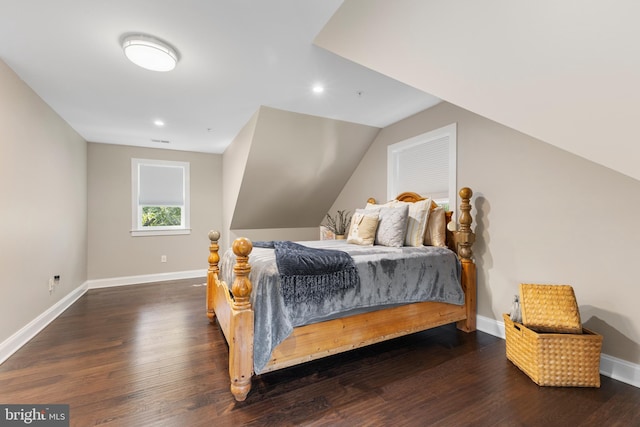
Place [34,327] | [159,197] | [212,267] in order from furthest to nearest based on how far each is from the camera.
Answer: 1. [159,197]
2. [212,267]
3. [34,327]

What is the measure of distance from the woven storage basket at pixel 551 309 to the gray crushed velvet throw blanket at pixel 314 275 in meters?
1.23

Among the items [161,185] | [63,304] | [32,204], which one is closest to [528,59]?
[32,204]

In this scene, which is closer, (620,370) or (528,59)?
(528,59)

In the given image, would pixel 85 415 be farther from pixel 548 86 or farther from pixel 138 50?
pixel 548 86

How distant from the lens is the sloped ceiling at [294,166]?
11.3 feet

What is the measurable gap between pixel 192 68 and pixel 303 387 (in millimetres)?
2557

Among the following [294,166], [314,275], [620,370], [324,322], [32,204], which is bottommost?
[620,370]

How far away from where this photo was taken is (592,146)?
4.18 feet

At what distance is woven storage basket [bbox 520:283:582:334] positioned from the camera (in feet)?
5.97

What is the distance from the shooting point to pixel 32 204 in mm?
2588

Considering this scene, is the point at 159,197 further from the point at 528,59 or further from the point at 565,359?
the point at 565,359

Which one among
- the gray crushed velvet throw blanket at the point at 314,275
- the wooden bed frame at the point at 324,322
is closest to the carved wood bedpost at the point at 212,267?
the wooden bed frame at the point at 324,322

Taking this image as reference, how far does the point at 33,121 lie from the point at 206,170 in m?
2.55

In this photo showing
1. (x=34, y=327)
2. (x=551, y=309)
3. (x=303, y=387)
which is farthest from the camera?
(x=34, y=327)
